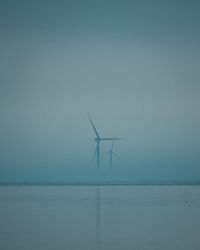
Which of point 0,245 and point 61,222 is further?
point 61,222

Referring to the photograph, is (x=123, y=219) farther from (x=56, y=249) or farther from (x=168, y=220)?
(x=56, y=249)

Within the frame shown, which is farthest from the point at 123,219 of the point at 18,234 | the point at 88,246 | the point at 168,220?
the point at 88,246

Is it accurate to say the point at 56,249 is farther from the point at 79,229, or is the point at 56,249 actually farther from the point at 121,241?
the point at 79,229

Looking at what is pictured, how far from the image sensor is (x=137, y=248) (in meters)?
26.5

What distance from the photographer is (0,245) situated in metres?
27.9

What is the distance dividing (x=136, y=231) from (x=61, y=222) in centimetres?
Result: 807

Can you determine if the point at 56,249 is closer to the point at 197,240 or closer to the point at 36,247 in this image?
the point at 36,247

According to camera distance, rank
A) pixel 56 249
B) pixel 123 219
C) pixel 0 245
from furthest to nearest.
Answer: pixel 123 219 → pixel 0 245 → pixel 56 249

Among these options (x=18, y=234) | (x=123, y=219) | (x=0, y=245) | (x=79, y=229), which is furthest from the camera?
(x=123, y=219)

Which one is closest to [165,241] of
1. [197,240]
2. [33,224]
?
[197,240]

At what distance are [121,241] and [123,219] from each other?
13.7 m

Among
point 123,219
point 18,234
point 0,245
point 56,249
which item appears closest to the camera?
point 56,249

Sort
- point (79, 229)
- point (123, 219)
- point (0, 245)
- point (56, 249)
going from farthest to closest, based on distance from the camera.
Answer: point (123, 219)
point (79, 229)
point (0, 245)
point (56, 249)

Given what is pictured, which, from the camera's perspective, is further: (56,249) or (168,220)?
(168,220)
